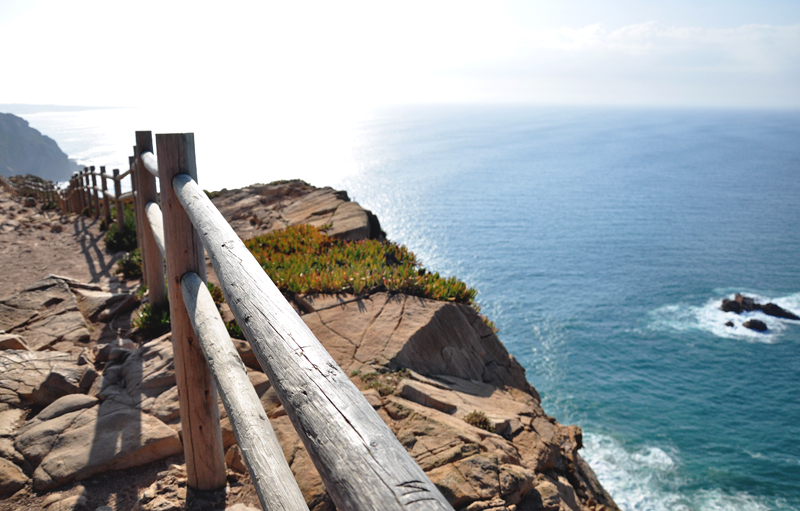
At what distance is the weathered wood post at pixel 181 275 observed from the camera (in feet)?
9.71

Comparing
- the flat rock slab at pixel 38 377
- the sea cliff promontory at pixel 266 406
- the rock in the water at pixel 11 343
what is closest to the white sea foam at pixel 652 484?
the sea cliff promontory at pixel 266 406

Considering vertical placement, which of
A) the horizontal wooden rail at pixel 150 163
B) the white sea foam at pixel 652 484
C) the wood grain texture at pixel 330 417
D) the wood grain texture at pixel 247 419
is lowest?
the white sea foam at pixel 652 484

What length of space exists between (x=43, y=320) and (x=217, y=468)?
4.59 m

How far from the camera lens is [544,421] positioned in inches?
243

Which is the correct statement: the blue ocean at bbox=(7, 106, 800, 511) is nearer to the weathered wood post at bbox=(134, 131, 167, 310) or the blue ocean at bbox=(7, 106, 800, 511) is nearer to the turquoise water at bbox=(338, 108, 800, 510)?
the turquoise water at bbox=(338, 108, 800, 510)

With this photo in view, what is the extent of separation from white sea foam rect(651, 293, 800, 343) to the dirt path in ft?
145

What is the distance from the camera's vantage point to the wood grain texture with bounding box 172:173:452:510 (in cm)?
95

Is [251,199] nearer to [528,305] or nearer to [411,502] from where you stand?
[411,502]

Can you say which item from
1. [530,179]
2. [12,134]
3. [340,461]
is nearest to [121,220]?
[340,461]

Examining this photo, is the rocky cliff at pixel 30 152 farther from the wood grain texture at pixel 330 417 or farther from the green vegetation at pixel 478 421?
the wood grain texture at pixel 330 417

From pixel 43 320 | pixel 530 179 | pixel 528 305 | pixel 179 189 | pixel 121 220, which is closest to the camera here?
pixel 179 189

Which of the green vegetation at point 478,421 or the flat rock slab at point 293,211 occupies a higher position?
the flat rock slab at point 293,211

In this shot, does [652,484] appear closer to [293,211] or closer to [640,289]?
[293,211]

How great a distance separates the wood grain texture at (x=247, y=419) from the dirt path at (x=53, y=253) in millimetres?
7574
